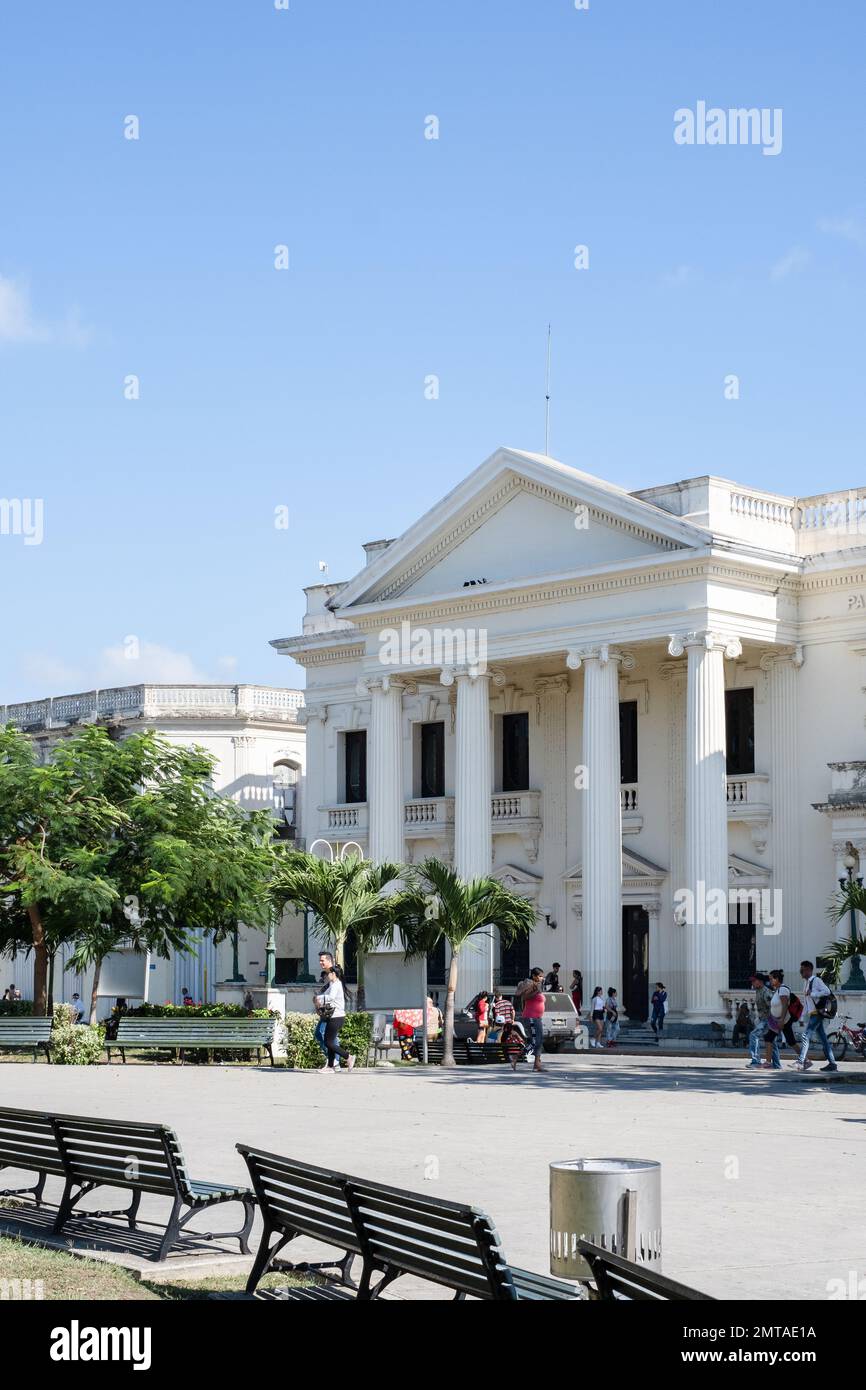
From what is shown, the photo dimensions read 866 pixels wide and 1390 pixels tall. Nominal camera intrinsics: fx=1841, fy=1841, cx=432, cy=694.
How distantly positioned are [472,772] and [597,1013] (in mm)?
8099

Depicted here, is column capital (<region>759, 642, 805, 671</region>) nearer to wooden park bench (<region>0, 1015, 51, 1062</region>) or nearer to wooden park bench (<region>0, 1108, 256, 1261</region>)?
wooden park bench (<region>0, 1015, 51, 1062</region>)

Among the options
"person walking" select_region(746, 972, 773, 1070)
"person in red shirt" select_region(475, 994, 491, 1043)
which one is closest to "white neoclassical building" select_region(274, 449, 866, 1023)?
"person in red shirt" select_region(475, 994, 491, 1043)

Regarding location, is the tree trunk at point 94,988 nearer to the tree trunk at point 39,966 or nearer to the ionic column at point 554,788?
the tree trunk at point 39,966

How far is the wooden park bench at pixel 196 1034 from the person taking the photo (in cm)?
2959

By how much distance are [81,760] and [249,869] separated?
12.2 feet

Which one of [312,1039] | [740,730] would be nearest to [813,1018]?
[312,1039]

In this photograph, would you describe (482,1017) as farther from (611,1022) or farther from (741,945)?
(741,945)

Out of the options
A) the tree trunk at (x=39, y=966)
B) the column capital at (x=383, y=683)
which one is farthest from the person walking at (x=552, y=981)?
the tree trunk at (x=39, y=966)

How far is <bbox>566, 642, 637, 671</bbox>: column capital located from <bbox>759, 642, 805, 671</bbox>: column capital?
2.88 metres

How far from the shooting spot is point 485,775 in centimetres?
4275

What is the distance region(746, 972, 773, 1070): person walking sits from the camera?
29.3 m

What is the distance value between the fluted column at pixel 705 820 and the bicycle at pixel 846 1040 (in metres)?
6.29

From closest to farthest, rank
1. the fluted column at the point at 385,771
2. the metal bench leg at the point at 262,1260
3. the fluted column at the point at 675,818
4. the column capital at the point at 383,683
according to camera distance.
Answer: the metal bench leg at the point at 262,1260 → the fluted column at the point at 675,818 → the fluted column at the point at 385,771 → the column capital at the point at 383,683

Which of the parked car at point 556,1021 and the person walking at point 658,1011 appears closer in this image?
the parked car at point 556,1021
